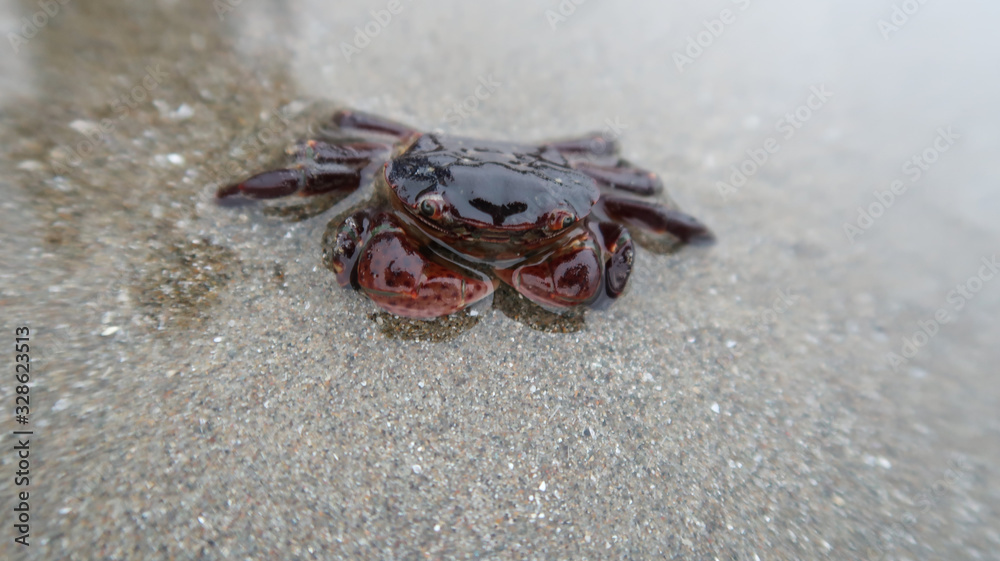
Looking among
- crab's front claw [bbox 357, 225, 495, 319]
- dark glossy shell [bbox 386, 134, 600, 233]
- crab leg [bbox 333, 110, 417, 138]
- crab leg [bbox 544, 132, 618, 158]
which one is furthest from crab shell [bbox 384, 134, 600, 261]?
crab leg [bbox 544, 132, 618, 158]

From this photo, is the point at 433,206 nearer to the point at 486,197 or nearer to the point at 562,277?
the point at 486,197

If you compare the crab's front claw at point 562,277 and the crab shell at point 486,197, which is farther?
the crab's front claw at point 562,277

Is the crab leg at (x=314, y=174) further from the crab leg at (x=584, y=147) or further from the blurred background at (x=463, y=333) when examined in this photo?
the crab leg at (x=584, y=147)

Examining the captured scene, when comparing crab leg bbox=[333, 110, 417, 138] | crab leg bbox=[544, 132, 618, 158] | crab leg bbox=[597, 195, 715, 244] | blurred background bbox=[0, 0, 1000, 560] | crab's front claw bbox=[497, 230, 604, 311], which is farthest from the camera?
crab leg bbox=[544, 132, 618, 158]

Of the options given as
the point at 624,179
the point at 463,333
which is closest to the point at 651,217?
the point at 624,179

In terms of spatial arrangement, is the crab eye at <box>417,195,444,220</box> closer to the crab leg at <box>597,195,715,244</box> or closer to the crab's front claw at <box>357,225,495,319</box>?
the crab's front claw at <box>357,225,495,319</box>

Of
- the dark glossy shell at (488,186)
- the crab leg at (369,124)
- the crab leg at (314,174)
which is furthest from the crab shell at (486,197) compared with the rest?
the crab leg at (369,124)

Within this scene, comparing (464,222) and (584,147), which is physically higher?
(584,147)
